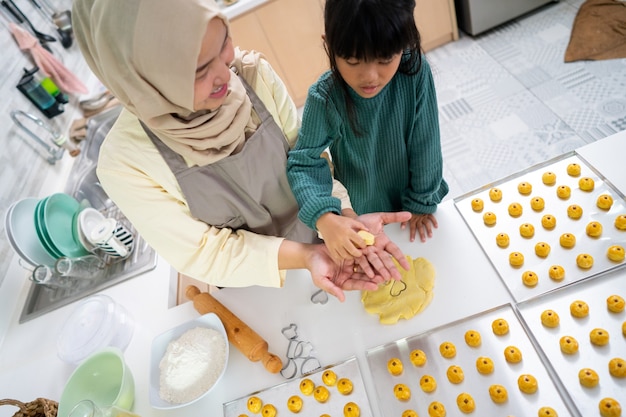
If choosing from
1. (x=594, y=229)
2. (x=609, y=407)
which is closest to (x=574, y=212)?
(x=594, y=229)

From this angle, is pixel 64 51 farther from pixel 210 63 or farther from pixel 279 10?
pixel 210 63

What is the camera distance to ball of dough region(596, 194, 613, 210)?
73 centimetres

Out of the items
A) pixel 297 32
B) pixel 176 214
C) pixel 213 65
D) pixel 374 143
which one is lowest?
pixel 297 32

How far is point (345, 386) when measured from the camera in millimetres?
679

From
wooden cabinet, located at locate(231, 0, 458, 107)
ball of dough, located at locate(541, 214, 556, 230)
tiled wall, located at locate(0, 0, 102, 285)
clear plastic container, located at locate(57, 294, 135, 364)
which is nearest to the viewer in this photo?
ball of dough, located at locate(541, 214, 556, 230)

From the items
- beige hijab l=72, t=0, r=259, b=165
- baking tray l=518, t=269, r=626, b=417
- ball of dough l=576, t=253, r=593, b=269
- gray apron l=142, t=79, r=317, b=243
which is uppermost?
beige hijab l=72, t=0, r=259, b=165

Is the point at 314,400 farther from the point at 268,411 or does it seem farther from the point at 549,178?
the point at 549,178

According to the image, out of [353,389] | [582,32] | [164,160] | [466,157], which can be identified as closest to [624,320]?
[353,389]

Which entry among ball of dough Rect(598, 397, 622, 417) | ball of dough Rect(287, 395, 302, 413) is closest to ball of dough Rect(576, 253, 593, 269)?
ball of dough Rect(598, 397, 622, 417)

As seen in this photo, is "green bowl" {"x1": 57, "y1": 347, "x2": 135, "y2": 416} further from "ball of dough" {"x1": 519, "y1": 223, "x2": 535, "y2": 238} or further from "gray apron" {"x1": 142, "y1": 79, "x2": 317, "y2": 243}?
"ball of dough" {"x1": 519, "y1": 223, "x2": 535, "y2": 238}

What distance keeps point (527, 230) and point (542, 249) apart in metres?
0.05

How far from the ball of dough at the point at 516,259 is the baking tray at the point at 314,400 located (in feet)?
1.17

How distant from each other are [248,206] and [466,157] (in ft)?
4.50

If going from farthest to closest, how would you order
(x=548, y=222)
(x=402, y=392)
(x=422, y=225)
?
(x=422, y=225) < (x=548, y=222) < (x=402, y=392)
